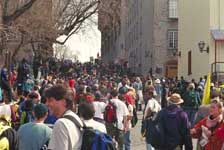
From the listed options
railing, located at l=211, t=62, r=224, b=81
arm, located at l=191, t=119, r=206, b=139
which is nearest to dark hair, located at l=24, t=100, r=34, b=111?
arm, located at l=191, t=119, r=206, b=139

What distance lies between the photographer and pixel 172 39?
5150cm

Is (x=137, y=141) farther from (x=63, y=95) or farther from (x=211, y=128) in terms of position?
(x=63, y=95)

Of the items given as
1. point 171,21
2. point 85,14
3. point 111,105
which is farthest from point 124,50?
point 111,105

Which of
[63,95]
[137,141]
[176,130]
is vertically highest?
[63,95]

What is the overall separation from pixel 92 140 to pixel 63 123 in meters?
0.31

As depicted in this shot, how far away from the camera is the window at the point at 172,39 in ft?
168

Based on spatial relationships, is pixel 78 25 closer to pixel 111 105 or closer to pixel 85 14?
pixel 85 14

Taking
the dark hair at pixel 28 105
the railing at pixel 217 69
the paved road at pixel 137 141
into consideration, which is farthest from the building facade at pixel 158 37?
the dark hair at pixel 28 105

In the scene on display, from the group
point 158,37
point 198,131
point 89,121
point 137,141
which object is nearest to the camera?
point 89,121

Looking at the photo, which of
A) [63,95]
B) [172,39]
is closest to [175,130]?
[63,95]

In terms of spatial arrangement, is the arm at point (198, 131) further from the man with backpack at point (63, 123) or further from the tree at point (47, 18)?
the tree at point (47, 18)

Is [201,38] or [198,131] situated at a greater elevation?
[201,38]

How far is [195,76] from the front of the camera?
41.5 metres

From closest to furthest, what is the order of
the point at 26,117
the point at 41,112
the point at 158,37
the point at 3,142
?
the point at 3,142, the point at 41,112, the point at 26,117, the point at 158,37
